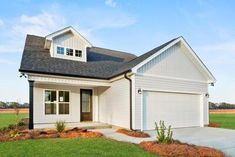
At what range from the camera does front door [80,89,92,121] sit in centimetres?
1636

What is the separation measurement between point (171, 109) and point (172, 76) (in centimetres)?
217

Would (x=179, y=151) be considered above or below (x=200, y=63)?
below

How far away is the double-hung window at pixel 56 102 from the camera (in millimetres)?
14773

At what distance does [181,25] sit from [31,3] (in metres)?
11.0

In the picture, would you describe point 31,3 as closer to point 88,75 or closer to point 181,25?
point 88,75

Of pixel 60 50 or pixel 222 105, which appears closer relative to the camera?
pixel 60 50

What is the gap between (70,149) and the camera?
7.68 meters

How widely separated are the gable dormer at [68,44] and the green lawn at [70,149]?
8.91 metres

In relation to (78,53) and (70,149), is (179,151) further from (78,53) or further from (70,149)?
(78,53)

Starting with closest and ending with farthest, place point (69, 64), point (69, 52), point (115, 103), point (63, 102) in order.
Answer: point (115, 103) → point (63, 102) → point (69, 64) → point (69, 52)

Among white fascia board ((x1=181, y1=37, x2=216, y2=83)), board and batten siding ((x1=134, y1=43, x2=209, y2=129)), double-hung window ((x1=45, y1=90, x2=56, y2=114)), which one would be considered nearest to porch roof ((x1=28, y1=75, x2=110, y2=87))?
double-hung window ((x1=45, y1=90, x2=56, y2=114))

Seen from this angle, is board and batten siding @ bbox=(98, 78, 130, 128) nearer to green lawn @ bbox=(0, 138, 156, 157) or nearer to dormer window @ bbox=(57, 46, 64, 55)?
dormer window @ bbox=(57, 46, 64, 55)

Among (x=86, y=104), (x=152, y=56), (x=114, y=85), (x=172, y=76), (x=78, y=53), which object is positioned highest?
(x=78, y=53)

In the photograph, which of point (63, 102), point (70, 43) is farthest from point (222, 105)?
point (63, 102)
